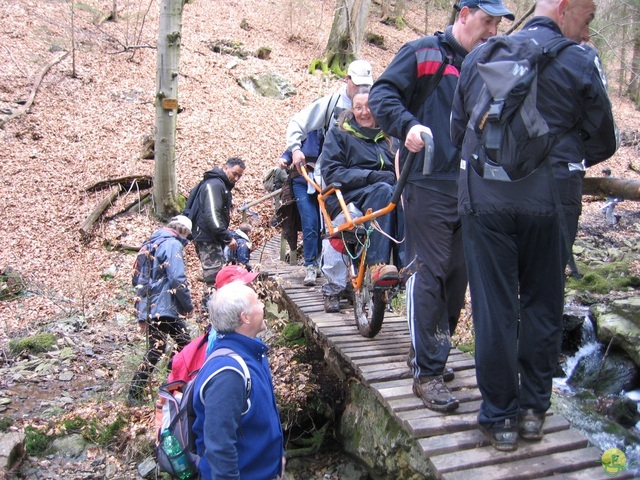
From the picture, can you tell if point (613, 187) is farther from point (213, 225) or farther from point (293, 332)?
point (213, 225)

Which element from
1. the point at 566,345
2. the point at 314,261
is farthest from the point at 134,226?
the point at 566,345

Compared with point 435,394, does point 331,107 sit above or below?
above

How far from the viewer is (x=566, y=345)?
795 centimetres

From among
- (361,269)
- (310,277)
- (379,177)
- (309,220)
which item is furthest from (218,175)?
(361,269)

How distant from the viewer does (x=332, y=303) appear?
5379 millimetres

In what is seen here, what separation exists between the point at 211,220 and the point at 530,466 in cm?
467

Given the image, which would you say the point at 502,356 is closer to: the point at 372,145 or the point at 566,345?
the point at 372,145

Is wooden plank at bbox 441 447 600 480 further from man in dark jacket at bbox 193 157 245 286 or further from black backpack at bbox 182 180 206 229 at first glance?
black backpack at bbox 182 180 206 229

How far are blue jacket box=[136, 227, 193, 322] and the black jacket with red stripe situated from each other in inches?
112

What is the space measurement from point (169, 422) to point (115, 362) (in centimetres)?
400

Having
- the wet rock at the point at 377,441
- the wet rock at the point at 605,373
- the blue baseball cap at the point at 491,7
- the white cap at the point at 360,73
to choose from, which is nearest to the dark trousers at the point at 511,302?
the wet rock at the point at 377,441

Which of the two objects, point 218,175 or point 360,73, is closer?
point 360,73

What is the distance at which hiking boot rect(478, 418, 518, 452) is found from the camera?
9.25 ft

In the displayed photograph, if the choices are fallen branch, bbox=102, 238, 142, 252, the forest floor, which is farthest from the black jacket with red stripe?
fallen branch, bbox=102, 238, 142, 252
